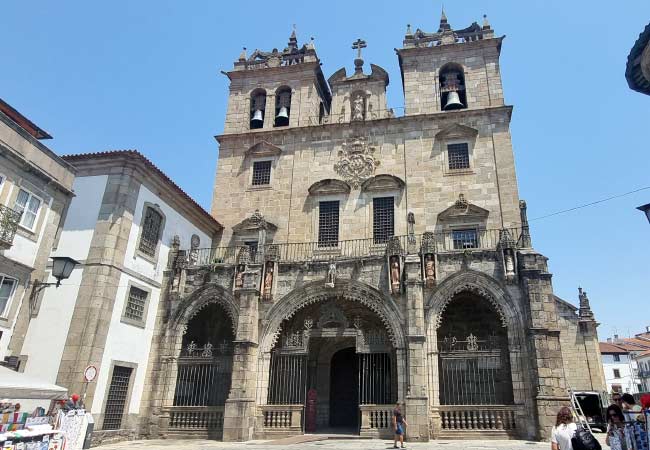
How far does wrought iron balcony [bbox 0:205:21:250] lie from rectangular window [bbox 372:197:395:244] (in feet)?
44.3

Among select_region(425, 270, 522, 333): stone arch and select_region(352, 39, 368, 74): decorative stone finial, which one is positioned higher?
select_region(352, 39, 368, 74): decorative stone finial

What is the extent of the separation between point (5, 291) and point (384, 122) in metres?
17.1

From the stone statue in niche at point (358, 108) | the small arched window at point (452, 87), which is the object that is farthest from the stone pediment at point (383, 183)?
the small arched window at point (452, 87)

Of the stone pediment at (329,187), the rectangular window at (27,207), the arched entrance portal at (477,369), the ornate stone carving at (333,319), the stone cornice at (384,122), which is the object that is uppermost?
the stone cornice at (384,122)

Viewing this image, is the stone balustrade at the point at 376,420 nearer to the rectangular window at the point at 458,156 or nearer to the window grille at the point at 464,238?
the window grille at the point at 464,238

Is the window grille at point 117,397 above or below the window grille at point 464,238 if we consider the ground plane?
below

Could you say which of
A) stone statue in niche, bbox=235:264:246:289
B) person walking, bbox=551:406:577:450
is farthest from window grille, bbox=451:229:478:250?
person walking, bbox=551:406:577:450

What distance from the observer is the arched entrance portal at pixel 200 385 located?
1666 centimetres

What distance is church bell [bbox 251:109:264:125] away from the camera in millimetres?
25078

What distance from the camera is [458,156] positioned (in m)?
21.8

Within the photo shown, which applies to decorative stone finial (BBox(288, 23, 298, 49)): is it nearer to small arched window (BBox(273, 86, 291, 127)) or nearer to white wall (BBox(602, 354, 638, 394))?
small arched window (BBox(273, 86, 291, 127))

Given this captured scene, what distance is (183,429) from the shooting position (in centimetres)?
1662

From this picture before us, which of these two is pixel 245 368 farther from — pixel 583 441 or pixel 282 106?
pixel 282 106

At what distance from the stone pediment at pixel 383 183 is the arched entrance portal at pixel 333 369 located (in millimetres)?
5923
